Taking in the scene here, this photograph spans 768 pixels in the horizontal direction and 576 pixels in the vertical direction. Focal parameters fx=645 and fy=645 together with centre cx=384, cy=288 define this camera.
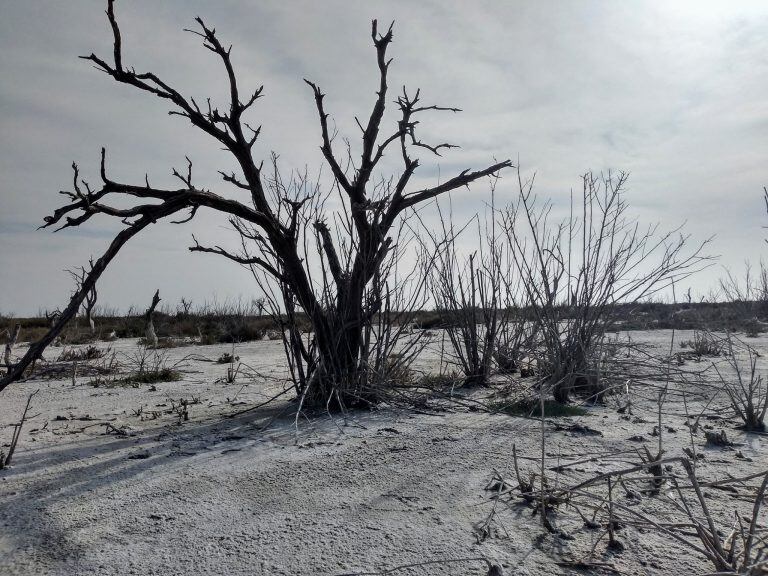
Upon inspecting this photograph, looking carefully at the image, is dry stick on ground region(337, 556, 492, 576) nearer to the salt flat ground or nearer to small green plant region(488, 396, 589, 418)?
the salt flat ground

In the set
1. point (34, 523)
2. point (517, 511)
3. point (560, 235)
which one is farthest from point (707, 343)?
point (34, 523)

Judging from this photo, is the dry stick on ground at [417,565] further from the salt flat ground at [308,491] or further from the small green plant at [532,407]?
the small green plant at [532,407]

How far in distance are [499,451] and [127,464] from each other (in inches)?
A: 63.5

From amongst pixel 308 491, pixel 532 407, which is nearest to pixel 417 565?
pixel 308 491

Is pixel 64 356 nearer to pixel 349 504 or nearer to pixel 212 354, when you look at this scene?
pixel 212 354

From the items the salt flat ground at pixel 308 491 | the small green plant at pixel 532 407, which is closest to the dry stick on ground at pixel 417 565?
the salt flat ground at pixel 308 491

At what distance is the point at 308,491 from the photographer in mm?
2391

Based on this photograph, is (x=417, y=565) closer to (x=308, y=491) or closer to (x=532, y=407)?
(x=308, y=491)

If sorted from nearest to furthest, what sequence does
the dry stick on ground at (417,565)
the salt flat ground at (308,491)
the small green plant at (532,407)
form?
the dry stick on ground at (417,565)
the salt flat ground at (308,491)
the small green plant at (532,407)

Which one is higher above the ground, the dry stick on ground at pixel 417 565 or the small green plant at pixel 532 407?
the small green plant at pixel 532 407

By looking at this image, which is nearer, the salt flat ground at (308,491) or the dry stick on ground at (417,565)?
the dry stick on ground at (417,565)

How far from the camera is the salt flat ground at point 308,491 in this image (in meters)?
1.84

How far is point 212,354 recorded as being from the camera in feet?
27.1

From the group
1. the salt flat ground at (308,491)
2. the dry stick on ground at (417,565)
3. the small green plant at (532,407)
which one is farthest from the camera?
the small green plant at (532,407)
